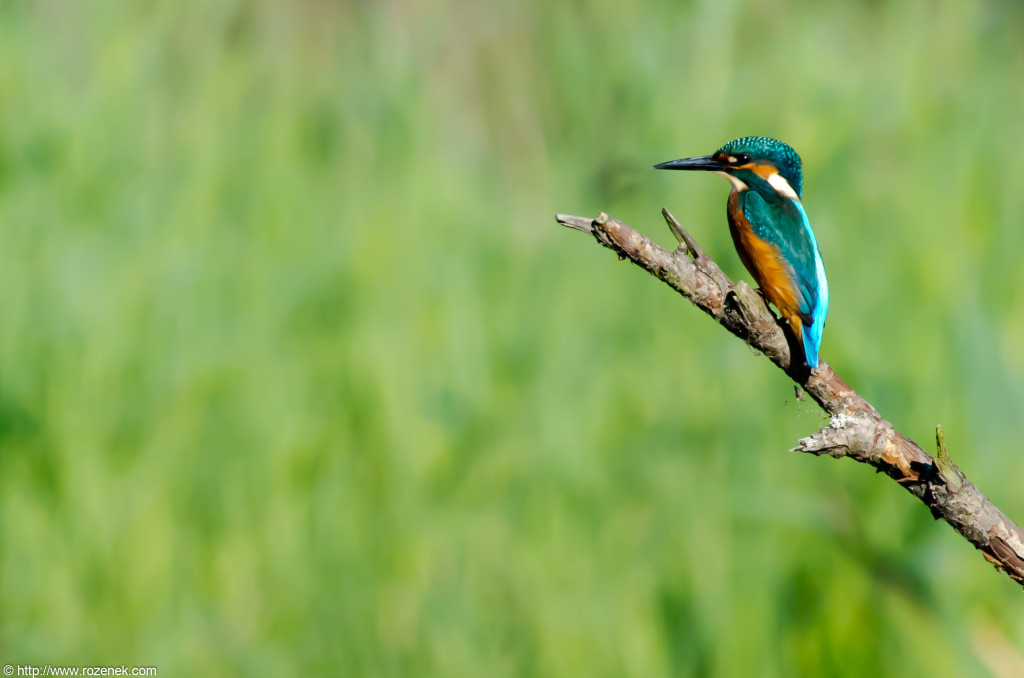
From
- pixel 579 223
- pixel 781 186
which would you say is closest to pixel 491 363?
pixel 781 186

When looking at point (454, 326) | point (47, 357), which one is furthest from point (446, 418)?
point (47, 357)

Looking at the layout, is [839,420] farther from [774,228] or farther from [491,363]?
[491,363]

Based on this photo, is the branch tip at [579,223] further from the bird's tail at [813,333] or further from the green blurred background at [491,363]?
the green blurred background at [491,363]

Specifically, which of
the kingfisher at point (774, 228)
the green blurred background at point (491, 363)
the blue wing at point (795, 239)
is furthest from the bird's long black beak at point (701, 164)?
the green blurred background at point (491, 363)

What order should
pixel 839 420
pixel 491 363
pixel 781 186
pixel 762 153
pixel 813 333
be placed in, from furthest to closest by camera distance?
pixel 491 363 → pixel 781 186 → pixel 762 153 → pixel 813 333 → pixel 839 420

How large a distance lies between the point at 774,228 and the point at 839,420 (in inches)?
27.8

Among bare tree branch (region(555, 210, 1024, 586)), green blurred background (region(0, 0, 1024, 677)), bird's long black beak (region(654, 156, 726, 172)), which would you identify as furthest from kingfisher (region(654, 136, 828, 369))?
green blurred background (region(0, 0, 1024, 677))

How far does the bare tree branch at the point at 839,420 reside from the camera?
673 mm

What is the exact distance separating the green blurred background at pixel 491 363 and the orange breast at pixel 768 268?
1.05 meters

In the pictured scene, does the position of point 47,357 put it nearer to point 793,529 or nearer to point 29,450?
A: point 29,450

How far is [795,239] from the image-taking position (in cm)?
139

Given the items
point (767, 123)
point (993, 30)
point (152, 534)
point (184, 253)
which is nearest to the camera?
point (152, 534)

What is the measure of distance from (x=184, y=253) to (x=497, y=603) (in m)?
1.43

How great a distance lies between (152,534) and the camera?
2.84 m
